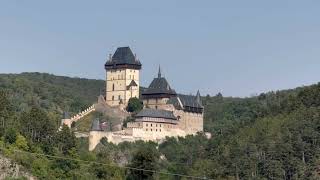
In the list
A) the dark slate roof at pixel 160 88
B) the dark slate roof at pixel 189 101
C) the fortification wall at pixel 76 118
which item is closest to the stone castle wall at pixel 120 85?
the dark slate roof at pixel 160 88

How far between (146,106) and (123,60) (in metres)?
6.88

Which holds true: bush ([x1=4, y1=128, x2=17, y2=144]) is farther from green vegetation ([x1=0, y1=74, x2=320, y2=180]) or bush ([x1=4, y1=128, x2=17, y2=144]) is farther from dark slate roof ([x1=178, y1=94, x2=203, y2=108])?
dark slate roof ([x1=178, y1=94, x2=203, y2=108])

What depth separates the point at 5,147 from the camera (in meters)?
80.9

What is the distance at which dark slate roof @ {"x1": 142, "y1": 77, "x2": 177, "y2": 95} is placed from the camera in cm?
11356

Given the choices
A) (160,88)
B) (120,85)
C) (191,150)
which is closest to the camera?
(191,150)

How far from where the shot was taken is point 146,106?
11275 cm

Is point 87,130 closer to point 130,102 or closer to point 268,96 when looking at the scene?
point 130,102

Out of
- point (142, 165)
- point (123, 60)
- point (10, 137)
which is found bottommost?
point (142, 165)

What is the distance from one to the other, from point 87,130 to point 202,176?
21161mm

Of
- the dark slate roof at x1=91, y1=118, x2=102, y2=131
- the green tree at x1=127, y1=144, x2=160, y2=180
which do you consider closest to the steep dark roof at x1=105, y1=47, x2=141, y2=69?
the dark slate roof at x1=91, y1=118, x2=102, y2=131

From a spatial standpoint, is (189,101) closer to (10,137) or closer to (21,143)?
(10,137)

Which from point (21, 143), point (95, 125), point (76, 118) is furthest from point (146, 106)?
point (21, 143)

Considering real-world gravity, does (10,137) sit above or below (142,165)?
above

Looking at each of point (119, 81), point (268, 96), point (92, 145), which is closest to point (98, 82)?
point (268, 96)
